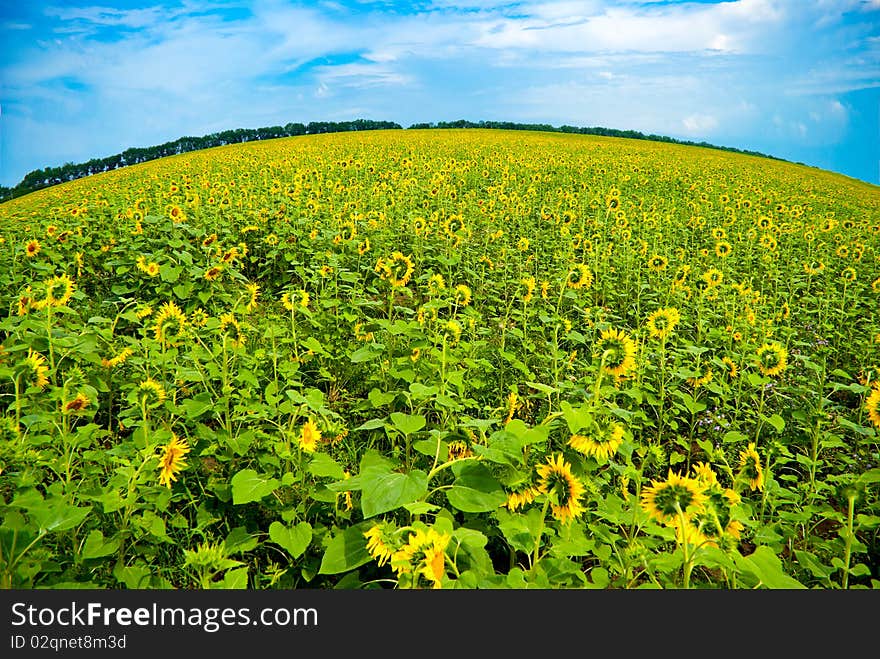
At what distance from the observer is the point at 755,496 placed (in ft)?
8.24

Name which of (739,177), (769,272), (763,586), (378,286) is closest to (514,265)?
(378,286)

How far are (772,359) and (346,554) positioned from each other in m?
2.91

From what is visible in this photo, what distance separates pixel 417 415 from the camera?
2.01m

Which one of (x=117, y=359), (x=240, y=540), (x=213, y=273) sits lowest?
(x=240, y=540)

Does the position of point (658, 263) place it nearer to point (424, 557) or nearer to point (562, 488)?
point (562, 488)

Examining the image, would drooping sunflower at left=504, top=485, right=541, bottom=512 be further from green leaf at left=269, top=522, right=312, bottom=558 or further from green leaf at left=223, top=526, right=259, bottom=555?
green leaf at left=223, top=526, right=259, bottom=555

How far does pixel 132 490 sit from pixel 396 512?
873 millimetres

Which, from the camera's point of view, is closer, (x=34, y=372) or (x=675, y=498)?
(x=675, y=498)

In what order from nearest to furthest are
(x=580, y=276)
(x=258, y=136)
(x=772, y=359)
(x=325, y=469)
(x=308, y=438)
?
(x=325, y=469) → (x=308, y=438) → (x=772, y=359) → (x=580, y=276) → (x=258, y=136)

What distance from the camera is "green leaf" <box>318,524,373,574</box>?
4.57ft

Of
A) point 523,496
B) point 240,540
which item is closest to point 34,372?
point 240,540

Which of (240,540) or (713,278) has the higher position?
(713,278)

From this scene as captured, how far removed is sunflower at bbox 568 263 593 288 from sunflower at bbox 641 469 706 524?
9.22 feet

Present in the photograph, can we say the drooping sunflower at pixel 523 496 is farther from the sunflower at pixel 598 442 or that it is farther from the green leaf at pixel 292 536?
the green leaf at pixel 292 536
